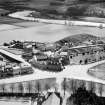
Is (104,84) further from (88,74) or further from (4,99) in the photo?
(4,99)

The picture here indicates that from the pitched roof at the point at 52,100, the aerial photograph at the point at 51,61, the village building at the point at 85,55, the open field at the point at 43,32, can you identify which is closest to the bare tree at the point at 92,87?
the aerial photograph at the point at 51,61

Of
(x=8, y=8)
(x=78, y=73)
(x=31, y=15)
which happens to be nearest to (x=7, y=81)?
(x=78, y=73)

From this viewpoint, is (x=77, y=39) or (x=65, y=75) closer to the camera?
(x=65, y=75)

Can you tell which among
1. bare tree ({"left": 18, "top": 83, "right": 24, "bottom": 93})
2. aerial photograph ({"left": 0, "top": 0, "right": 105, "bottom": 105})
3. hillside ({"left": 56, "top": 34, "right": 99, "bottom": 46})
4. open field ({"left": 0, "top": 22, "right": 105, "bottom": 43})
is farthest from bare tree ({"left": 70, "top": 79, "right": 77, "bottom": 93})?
open field ({"left": 0, "top": 22, "right": 105, "bottom": 43})

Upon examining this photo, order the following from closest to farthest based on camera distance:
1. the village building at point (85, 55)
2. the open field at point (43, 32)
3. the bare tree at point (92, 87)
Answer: the bare tree at point (92, 87)
the village building at point (85, 55)
the open field at point (43, 32)

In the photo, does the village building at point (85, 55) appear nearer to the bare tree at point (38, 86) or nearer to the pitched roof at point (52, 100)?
the bare tree at point (38, 86)

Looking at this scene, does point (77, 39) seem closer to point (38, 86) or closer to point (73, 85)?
point (73, 85)

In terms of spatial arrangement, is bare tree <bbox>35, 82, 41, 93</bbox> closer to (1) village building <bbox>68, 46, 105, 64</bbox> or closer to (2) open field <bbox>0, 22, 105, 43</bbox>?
(1) village building <bbox>68, 46, 105, 64</bbox>

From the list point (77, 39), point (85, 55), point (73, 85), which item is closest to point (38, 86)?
point (73, 85)
